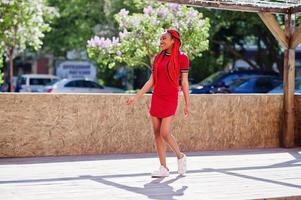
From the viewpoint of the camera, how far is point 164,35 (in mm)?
7832

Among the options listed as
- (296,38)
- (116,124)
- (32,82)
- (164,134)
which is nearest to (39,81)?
(32,82)

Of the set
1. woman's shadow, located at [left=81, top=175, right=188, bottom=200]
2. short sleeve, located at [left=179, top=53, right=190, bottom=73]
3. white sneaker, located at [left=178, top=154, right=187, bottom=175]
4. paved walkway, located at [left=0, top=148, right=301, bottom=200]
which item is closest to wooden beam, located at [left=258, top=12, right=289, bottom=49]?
paved walkway, located at [left=0, top=148, right=301, bottom=200]

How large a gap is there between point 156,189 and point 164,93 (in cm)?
130

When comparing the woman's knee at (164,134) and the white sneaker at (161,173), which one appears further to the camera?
the white sneaker at (161,173)

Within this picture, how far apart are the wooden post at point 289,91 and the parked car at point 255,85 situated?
1084cm

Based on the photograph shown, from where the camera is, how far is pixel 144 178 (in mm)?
8023

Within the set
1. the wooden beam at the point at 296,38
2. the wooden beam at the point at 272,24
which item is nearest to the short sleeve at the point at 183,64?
the wooden beam at the point at 272,24

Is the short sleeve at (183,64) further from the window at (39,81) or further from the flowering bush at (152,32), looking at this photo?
the window at (39,81)

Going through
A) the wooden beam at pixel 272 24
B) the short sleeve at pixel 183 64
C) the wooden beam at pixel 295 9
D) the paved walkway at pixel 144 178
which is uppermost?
the wooden beam at pixel 295 9

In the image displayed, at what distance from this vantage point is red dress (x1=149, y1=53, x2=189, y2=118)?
7.85m

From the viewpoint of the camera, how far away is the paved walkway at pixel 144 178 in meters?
6.90

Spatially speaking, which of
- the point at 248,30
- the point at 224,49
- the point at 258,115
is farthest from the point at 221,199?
the point at 224,49

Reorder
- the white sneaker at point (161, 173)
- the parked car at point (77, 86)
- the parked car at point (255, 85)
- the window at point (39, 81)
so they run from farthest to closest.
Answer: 1. the window at point (39, 81)
2. the parked car at point (77, 86)
3. the parked car at point (255, 85)
4. the white sneaker at point (161, 173)

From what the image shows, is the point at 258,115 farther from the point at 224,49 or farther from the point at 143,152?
the point at 224,49
